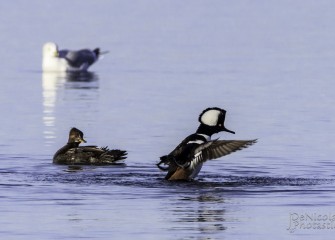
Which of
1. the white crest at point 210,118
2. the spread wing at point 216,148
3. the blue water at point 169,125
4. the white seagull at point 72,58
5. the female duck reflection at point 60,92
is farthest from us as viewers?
the white seagull at point 72,58

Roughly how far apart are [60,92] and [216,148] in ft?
43.2

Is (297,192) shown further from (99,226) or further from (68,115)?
(68,115)

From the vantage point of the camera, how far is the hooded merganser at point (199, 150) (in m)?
17.1

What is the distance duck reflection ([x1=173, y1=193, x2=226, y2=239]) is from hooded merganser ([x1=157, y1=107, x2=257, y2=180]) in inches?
40.2

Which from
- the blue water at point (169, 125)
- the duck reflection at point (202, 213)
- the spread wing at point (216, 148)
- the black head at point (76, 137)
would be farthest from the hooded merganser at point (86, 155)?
the duck reflection at point (202, 213)

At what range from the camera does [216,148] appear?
1711 cm

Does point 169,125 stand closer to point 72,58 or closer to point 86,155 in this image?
point 86,155

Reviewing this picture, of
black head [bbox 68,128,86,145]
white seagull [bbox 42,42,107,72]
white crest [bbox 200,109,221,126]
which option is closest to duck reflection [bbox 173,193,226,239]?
white crest [bbox 200,109,221,126]

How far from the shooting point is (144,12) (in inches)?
2237

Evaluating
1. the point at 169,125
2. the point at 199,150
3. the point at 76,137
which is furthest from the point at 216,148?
the point at 169,125

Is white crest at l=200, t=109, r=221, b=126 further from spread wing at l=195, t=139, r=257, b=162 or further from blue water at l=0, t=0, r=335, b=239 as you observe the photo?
blue water at l=0, t=0, r=335, b=239

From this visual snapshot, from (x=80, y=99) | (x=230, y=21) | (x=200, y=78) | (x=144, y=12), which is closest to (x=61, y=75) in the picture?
(x=200, y=78)

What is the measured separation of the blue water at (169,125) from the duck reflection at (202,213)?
2 centimetres

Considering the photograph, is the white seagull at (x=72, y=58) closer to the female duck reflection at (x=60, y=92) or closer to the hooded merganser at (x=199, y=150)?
the female duck reflection at (x=60, y=92)
